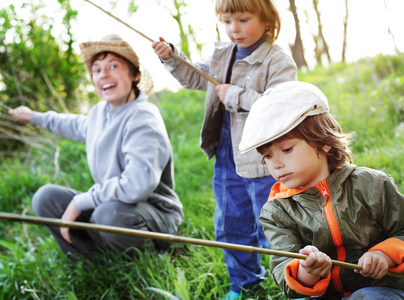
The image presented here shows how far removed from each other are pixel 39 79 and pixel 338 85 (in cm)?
459

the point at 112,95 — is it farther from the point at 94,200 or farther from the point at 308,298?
the point at 308,298

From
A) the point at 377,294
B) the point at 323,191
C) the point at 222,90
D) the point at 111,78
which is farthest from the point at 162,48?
the point at 377,294

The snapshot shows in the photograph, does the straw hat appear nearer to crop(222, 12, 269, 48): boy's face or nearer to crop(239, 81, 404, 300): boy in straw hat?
crop(222, 12, 269, 48): boy's face

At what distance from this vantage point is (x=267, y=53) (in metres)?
2.16

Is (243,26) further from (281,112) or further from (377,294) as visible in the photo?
(377,294)

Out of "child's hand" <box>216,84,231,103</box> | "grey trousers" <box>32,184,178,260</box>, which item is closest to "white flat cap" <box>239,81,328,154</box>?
"child's hand" <box>216,84,231,103</box>

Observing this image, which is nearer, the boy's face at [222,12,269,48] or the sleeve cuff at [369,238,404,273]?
the sleeve cuff at [369,238,404,273]

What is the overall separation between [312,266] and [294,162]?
0.39 metres

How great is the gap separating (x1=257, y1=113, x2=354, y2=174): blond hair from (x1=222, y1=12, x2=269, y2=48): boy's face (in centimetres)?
72

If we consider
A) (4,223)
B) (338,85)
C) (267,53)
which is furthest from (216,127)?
(338,85)

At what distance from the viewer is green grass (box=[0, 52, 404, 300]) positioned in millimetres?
2494

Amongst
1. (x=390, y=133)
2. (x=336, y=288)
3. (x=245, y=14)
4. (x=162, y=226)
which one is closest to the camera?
(x=336, y=288)

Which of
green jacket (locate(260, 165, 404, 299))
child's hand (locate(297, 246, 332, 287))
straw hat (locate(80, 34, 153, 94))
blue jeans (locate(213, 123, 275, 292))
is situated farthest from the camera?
straw hat (locate(80, 34, 153, 94))

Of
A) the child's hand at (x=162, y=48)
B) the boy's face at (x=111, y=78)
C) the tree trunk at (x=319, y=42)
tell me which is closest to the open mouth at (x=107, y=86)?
the boy's face at (x=111, y=78)
